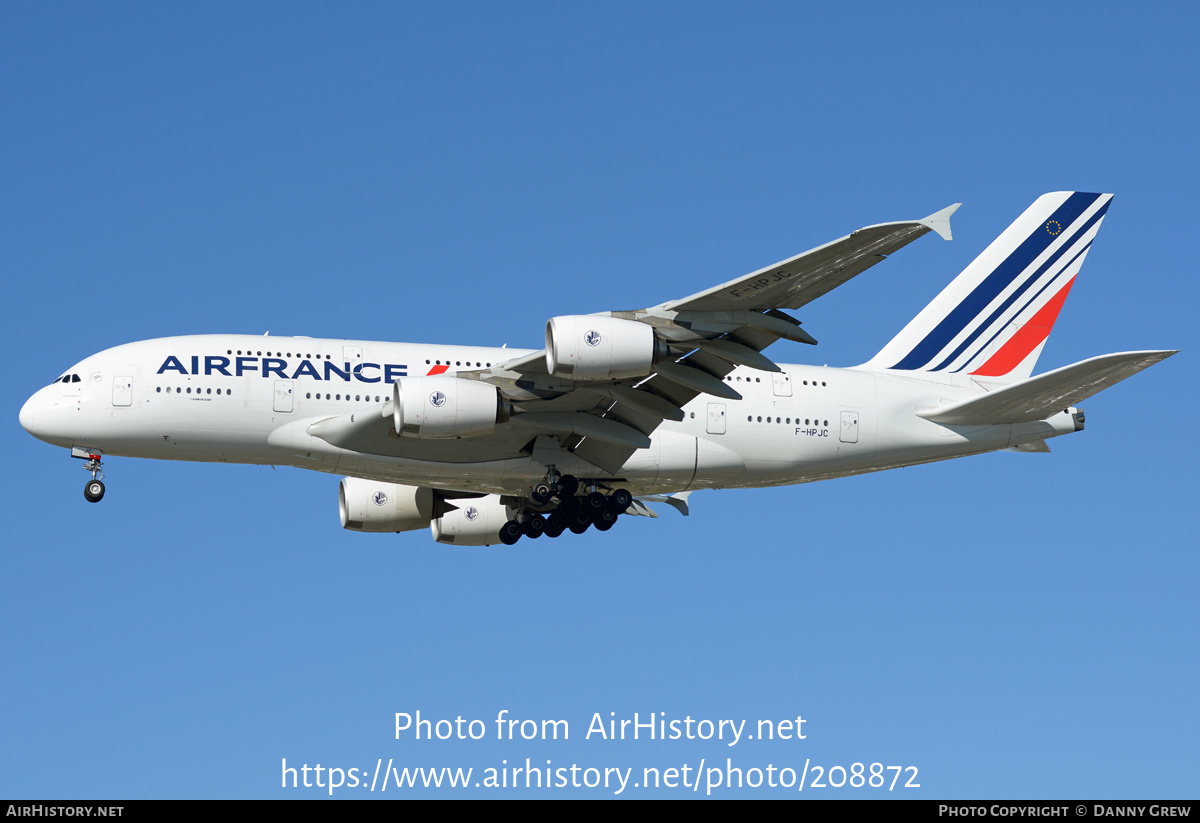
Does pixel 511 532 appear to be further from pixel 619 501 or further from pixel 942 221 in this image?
pixel 942 221

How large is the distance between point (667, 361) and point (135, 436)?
36.0ft

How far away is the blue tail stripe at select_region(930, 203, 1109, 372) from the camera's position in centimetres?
3606

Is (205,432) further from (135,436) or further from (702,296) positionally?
(702,296)

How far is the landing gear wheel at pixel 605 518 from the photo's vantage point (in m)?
32.9

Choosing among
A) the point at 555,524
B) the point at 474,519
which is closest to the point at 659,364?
the point at 555,524

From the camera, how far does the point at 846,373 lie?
34281 mm

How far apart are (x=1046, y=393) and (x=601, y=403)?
9.60 meters

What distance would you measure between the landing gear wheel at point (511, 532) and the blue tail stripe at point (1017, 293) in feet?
34.8

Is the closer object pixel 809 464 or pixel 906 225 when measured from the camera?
pixel 906 225

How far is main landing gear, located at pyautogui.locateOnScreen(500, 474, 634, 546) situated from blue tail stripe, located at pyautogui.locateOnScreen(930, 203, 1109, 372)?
872cm

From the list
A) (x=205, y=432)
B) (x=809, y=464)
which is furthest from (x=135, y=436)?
(x=809, y=464)
